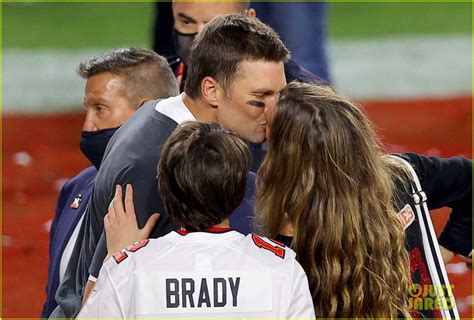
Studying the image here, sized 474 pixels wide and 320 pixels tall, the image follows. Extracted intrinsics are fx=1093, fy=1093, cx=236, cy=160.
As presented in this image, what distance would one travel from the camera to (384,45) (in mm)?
13773

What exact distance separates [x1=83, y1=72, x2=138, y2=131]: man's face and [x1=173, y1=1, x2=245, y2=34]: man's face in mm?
869

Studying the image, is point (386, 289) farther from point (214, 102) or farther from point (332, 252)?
point (214, 102)

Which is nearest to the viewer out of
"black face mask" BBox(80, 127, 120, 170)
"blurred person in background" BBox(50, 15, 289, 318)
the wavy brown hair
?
the wavy brown hair

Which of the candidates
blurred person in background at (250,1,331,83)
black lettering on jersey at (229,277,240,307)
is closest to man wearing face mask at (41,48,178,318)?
black lettering on jersey at (229,277,240,307)

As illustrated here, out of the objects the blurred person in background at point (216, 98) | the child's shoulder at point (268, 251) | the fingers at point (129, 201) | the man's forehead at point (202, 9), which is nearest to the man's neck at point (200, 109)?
the blurred person in background at point (216, 98)

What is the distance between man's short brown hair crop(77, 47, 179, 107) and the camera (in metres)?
3.58

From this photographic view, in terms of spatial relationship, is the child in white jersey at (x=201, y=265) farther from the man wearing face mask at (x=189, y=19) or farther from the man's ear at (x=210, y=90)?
the man wearing face mask at (x=189, y=19)

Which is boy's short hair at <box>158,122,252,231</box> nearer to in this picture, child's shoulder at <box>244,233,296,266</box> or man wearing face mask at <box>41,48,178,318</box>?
child's shoulder at <box>244,233,296,266</box>

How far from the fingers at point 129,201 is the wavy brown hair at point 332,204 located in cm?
35

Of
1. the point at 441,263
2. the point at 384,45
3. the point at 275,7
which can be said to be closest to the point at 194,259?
the point at 441,263

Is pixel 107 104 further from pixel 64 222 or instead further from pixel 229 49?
pixel 229 49

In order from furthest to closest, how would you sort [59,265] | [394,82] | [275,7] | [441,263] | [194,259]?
[394,82] → [275,7] → [59,265] → [441,263] → [194,259]

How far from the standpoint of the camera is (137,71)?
360 cm

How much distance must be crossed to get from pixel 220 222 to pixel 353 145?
16.6 inches
